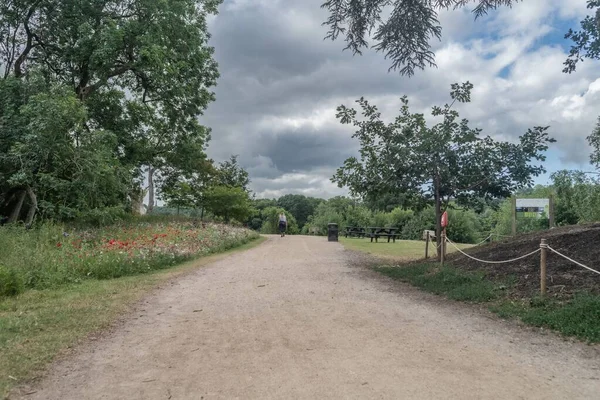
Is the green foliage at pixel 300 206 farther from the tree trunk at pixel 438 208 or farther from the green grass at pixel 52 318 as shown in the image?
the green grass at pixel 52 318

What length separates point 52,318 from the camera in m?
6.15

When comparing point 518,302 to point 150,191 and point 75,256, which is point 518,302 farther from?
point 150,191

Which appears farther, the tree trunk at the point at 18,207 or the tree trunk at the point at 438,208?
the tree trunk at the point at 18,207

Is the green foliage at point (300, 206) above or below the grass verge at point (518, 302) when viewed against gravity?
above

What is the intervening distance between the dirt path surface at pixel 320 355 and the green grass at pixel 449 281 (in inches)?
23.7

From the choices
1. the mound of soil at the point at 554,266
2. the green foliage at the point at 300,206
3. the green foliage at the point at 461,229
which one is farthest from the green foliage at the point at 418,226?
the green foliage at the point at 300,206

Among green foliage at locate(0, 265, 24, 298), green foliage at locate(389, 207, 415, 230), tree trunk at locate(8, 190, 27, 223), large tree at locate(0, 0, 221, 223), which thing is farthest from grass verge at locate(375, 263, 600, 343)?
green foliage at locate(389, 207, 415, 230)

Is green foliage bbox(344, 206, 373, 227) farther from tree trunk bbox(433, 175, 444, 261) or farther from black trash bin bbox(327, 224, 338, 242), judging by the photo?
tree trunk bbox(433, 175, 444, 261)

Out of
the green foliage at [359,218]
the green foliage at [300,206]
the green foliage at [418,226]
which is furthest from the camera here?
the green foliage at [300,206]

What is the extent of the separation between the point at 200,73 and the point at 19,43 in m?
9.07

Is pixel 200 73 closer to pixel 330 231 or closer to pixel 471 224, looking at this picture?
pixel 330 231

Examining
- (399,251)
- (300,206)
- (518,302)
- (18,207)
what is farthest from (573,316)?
(300,206)

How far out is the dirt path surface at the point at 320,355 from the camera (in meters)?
3.81

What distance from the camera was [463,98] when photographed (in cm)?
1229
